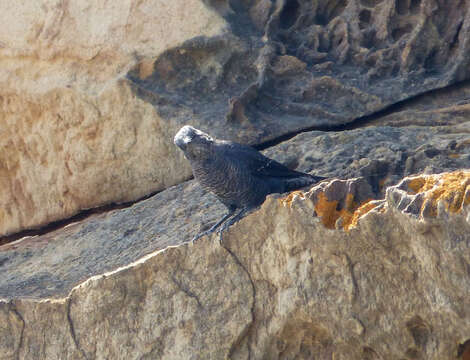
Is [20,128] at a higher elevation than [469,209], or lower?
higher

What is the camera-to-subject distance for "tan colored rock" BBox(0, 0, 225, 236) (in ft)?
20.7

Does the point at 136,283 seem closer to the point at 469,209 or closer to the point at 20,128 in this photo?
the point at 469,209

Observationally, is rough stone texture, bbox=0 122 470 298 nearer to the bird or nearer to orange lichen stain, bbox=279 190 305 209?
the bird

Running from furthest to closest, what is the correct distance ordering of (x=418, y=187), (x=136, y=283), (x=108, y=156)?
(x=108, y=156)
(x=136, y=283)
(x=418, y=187)

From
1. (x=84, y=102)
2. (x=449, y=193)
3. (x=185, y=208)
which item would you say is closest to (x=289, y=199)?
(x=449, y=193)

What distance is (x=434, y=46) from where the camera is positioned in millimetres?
6188

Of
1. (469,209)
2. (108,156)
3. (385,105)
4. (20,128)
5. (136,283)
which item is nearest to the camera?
(469,209)

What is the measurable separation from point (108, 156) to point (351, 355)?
10.5 ft

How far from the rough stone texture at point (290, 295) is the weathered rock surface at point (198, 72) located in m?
1.85

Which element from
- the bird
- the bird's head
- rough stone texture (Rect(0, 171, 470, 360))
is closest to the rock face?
rough stone texture (Rect(0, 171, 470, 360))

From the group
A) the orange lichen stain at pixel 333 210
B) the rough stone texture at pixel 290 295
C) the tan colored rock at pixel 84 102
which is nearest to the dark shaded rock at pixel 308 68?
the tan colored rock at pixel 84 102

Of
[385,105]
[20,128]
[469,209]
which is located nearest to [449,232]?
[469,209]

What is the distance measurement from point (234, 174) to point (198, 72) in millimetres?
2130

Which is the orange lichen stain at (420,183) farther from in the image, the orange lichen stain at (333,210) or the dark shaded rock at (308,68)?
the dark shaded rock at (308,68)
